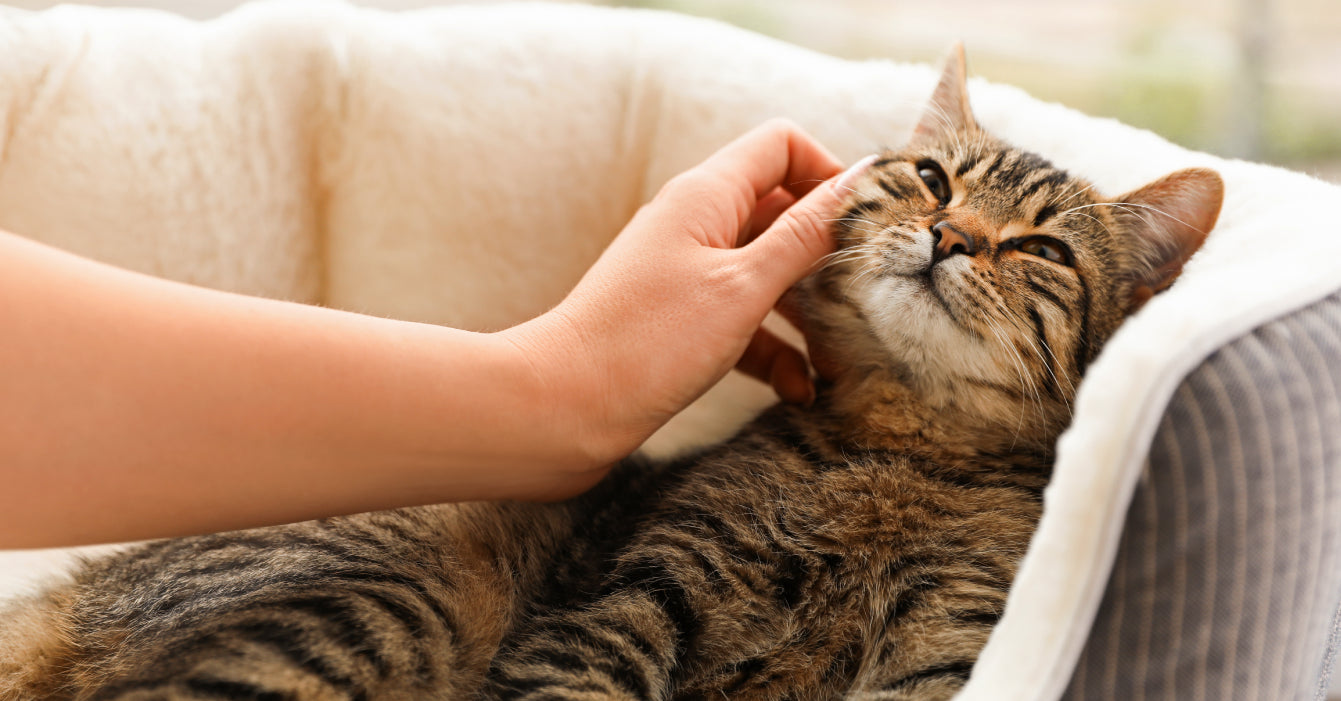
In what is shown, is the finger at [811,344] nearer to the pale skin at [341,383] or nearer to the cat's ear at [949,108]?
the pale skin at [341,383]

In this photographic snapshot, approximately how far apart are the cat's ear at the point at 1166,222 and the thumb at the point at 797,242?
13.6 inches

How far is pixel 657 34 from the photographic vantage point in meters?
1.67

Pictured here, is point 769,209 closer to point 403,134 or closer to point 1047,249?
point 1047,249

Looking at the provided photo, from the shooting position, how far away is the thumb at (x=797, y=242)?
3.85ft

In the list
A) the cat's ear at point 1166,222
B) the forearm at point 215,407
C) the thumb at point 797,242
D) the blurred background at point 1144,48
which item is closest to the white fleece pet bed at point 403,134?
the cat's ear at point 1166,222

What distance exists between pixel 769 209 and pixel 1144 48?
1833 mm

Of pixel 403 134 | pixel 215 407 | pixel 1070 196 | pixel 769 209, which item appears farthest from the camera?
pixel 403 134

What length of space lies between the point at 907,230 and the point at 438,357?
0.58m

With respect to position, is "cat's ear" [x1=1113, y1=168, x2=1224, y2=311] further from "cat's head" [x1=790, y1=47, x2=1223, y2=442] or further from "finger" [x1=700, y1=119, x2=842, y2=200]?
"finger" [x1=700, y1=119, x2=842, y2=200]

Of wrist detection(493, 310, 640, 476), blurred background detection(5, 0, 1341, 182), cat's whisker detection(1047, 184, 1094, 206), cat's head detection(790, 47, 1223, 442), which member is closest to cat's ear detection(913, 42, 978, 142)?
cat's head detection(790, 47, 1223, 442)

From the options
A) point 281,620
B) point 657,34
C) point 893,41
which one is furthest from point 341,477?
point 893,41

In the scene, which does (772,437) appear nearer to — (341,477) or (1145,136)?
(341,477)

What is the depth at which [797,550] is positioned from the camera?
1104 mm

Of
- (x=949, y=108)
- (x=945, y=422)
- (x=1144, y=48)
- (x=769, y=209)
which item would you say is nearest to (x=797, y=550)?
(x=945, y=422)
